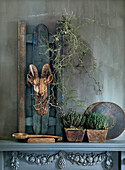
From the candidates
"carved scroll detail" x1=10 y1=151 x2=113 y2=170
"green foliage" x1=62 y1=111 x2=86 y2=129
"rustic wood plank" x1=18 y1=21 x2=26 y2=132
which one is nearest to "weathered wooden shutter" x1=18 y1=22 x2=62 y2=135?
"rustic wood plank" x1=18 y1=21 x2=26 y2=132

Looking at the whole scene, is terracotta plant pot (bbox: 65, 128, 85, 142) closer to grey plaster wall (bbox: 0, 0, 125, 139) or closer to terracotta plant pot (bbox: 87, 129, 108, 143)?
terracotta plant pot (bbox: 87, 129, 108, 143)

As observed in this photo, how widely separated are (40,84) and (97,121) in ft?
1.93

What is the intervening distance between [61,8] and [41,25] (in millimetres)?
268

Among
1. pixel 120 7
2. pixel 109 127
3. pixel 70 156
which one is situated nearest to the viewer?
pixel 70 156

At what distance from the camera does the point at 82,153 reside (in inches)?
68.9

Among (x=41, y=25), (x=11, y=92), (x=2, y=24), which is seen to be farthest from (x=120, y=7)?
(x=11, y=92)

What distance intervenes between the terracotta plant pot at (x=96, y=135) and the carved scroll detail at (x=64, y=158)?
0.13 m

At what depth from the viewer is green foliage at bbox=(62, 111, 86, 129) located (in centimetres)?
177

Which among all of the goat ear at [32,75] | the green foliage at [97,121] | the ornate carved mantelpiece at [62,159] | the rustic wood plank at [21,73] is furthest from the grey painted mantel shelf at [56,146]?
the goat ear at [32,75]

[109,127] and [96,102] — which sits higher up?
[96,102]

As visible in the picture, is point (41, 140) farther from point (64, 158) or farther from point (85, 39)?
point (85, 39)

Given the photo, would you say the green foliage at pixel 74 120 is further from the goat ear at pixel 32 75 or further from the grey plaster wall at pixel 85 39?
the goat ear at pixel 32 75

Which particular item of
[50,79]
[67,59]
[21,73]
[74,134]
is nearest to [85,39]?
[67,59]

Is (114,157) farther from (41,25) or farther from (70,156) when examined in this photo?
(41,25)
